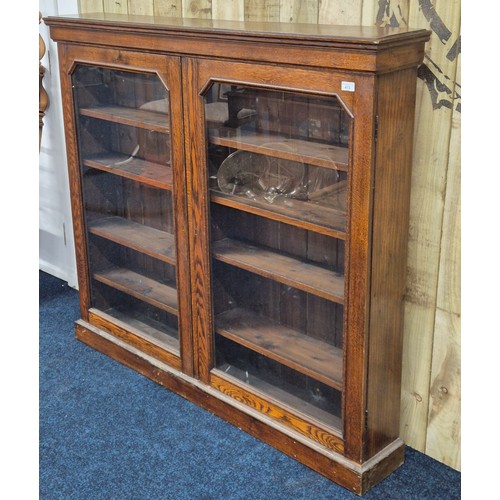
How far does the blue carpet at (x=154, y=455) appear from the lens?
210 cm

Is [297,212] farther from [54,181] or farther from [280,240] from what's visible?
[54,181]

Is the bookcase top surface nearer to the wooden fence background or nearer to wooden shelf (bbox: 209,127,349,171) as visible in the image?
the wooden fence background

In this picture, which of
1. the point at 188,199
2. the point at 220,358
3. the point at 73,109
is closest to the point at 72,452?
the point at 220,358

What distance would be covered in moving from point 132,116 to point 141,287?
26.5 inches

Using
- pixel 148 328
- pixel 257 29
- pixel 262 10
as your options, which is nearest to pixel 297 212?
pixel 257 29

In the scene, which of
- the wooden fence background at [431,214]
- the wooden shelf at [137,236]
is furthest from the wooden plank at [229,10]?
the wooden shelf at [137,236]

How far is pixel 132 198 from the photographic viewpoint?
8.87 feet

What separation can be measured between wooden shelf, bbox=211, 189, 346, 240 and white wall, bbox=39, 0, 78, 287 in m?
1.32

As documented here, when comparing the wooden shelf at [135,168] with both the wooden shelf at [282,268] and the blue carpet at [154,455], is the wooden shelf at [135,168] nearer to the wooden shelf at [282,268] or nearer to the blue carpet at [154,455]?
the wooden shelf at [282,268]

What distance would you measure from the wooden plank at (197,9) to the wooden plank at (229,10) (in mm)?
29

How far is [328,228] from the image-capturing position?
6.53ft

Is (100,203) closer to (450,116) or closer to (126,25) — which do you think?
(126,25)

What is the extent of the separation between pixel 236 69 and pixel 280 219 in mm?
454

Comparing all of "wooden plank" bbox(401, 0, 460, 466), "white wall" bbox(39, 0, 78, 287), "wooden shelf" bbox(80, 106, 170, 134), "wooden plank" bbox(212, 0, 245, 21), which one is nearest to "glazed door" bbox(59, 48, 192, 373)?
"wooden shelf" bbox(80, 106, 170, 134)
